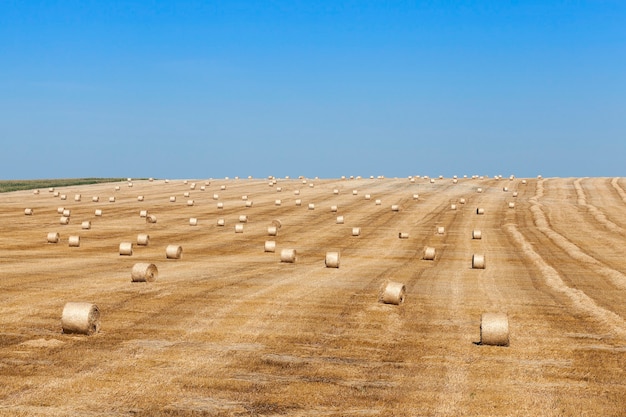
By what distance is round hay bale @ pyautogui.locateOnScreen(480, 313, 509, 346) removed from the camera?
15.4m

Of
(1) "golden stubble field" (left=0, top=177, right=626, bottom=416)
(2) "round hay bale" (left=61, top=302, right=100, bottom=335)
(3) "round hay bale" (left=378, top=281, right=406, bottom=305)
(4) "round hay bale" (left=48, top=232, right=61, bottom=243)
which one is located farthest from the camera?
(4) "round hay bale" (left=48, top=232, right=61, bottom=243)

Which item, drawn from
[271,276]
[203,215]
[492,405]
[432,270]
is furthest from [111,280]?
[203,215]

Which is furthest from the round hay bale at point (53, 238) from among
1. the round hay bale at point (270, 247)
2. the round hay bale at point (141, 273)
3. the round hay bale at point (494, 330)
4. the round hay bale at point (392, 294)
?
the round hay bale at point (494, 330)

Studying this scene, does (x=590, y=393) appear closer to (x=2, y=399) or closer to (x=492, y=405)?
(x=492, y=405)

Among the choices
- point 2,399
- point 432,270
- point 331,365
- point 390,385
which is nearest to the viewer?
point 2,399

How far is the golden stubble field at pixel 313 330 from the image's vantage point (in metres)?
12.1

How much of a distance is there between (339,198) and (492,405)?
210ft

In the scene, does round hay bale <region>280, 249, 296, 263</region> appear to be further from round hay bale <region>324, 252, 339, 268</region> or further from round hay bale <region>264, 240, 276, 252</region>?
round hay bale <region>264, 240, 276, 252</region>

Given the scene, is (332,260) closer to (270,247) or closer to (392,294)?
(270,247)

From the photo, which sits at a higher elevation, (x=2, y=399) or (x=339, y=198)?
(x=339, y=198)

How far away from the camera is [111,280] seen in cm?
2464

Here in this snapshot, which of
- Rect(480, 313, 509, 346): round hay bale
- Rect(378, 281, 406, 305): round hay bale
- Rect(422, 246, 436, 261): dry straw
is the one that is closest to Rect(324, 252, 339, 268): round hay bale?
Rect(422, 246, 436, 261): dry straw

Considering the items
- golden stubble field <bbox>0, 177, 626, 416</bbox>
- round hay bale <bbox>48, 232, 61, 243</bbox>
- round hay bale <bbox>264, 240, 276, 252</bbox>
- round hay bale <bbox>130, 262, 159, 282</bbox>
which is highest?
round hay bale <bbox>48, 232, 61, 243</bbox>

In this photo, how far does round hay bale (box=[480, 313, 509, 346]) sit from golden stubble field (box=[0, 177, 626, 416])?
Result: 251 millimetres
